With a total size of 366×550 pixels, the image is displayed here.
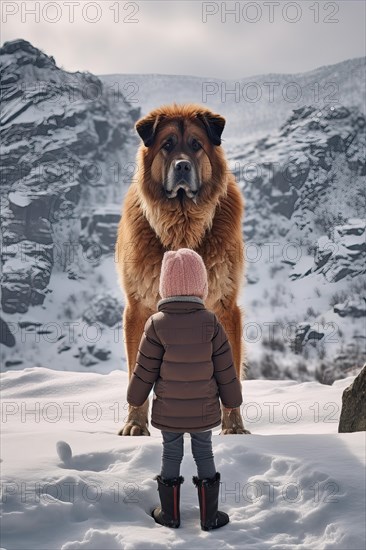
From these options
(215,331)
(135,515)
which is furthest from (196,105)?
(135,515)

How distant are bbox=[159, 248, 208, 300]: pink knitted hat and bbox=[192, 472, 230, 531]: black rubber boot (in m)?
1.24

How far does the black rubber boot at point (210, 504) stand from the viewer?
3.91 metres

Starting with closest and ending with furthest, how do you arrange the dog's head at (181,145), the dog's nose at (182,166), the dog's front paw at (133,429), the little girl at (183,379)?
the little girl at (183,379) < the dog's front paw at (133,429) < the dog's nose at (182,166) < the dog's head at (181,145)

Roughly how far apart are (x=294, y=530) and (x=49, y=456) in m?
1.86

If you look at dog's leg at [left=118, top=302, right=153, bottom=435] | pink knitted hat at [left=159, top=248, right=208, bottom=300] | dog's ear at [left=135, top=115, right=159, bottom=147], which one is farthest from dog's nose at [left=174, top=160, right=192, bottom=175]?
pink knitted hat at [left=159, top=248, right=208, bottom=300]

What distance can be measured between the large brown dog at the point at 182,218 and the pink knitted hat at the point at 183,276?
1.78 m

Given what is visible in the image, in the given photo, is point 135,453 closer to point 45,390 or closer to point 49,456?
point 49,456

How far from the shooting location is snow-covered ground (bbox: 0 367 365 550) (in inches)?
147

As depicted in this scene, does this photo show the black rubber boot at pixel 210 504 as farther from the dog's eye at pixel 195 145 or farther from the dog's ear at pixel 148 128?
the dog's ear at pixel 148 128

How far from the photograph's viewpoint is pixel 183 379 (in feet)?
13.4

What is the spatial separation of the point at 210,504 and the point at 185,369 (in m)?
0.86

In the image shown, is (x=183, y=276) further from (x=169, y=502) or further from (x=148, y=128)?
(x=148, y=128)

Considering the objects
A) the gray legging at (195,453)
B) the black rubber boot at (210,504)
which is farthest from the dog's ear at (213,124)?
the black rubber boot at (210,504)

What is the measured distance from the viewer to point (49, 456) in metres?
4.63
